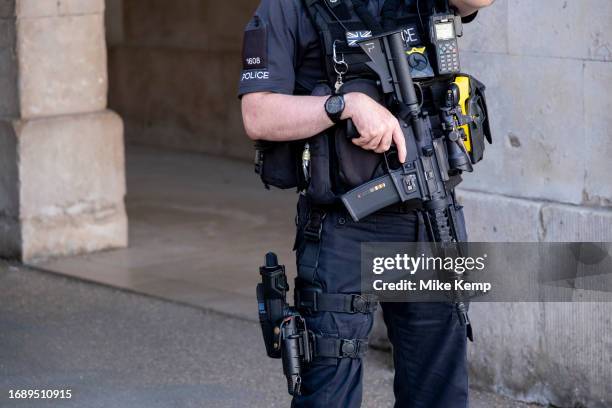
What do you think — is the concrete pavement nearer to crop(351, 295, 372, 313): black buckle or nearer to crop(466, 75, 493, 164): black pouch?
crop(351, 295, 372, 313): black buckle

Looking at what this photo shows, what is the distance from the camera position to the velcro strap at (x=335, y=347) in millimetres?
3523

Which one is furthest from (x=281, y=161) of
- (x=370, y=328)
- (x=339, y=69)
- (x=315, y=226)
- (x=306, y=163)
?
(x=370, y=328)

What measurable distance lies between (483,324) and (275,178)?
5.62 ft

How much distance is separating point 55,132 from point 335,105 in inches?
168

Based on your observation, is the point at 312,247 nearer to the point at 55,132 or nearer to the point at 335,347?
the point at 335,347

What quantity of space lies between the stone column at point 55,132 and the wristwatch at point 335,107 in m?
4.17

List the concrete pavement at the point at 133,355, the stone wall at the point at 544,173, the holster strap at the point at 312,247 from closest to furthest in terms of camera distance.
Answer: the holster strap at the point at 312,247
the stone wall at the point at 544,173
the concrete pavement at the point at 133,355

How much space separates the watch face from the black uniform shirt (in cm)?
16

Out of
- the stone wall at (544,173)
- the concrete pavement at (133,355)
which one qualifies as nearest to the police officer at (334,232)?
the stone wall at (544,173)

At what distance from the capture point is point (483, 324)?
199 inches

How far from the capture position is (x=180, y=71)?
Answer: 458 inches

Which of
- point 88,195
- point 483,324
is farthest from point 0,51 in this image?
point 483,324

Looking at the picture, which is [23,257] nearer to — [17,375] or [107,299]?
[107,299]

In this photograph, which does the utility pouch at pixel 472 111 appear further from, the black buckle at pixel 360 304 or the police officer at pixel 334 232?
the black buckle at pixel 360 304
